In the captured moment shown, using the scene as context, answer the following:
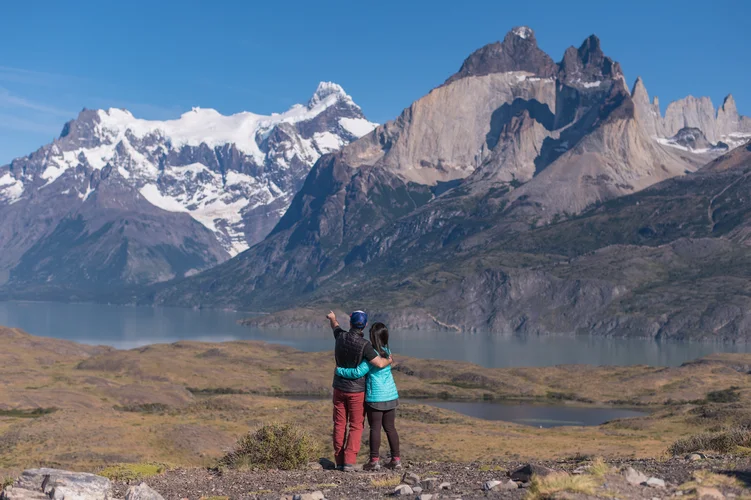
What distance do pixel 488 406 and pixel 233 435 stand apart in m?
94.4

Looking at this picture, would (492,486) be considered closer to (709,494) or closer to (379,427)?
(709,494)

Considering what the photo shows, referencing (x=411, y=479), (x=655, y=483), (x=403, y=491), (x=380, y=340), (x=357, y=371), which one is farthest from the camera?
(x=380, y=340)

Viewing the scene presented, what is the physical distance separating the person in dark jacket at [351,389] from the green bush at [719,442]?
54.3 ft

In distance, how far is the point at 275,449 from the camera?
36594mm

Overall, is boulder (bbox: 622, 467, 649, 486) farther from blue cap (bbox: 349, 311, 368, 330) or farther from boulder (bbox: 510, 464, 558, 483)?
blue cap (bbox: 349, 311, 368, 330)

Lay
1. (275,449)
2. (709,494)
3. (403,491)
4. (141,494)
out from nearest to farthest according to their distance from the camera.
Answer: (709,494) → (141,494) → (403,491) → (275,449)

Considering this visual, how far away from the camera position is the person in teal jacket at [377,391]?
1155 inches

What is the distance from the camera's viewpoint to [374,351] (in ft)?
94.7

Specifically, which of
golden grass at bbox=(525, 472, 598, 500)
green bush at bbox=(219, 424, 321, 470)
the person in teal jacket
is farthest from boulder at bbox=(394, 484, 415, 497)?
green bush at bbox=(219, 424, 321, 470)

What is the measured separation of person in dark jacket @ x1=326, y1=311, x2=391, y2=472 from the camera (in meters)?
29.0

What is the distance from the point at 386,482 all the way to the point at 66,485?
27.0 feet

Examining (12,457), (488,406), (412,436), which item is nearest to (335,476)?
(12,457)

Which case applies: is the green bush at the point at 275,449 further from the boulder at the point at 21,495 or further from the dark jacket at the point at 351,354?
the boulder at the point at 21,495

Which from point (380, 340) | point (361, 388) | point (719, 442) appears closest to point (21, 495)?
point (361, 388)
